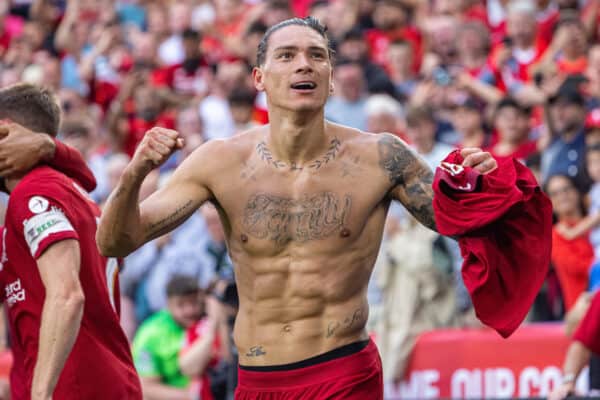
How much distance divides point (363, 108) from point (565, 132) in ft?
6.95

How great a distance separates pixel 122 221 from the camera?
559 centimetres

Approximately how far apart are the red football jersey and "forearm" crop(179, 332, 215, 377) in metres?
3.63

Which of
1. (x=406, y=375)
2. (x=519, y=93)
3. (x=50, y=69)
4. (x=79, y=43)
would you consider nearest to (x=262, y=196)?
(x=406, y=375)

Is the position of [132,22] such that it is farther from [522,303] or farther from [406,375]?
[522,303]

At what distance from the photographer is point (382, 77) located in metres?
12.6

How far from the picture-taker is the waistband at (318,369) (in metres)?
5.73

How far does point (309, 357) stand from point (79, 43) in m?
11.7

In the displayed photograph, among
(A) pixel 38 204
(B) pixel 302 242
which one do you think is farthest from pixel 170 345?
(B) pixel 302 242

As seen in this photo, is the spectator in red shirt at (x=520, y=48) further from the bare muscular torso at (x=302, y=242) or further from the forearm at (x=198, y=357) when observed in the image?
the bare muscular torso at (x=302, y=242)

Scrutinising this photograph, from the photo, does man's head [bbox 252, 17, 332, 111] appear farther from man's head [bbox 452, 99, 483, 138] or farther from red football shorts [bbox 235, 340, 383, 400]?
man's head [bbox 452, 99, 483, 138]

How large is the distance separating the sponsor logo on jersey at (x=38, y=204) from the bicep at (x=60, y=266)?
19cm

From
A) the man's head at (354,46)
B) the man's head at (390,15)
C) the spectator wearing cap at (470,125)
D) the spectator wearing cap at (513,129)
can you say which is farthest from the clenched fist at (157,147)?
the man's head at (390,15)

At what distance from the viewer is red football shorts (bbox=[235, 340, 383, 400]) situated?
5699mm

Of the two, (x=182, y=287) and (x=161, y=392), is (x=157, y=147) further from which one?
(x=161, y=392)
